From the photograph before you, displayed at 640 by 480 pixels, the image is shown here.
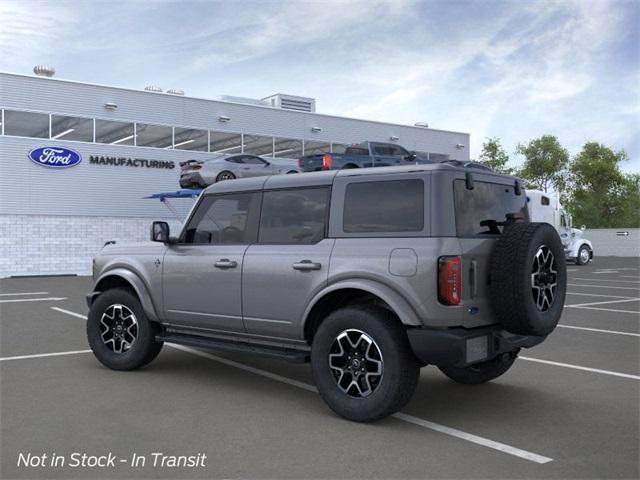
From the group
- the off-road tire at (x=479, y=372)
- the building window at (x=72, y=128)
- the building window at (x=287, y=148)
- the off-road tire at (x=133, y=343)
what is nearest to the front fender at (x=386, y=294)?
the off-road tire at (x=479, y=372)

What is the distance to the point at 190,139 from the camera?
29875 mm

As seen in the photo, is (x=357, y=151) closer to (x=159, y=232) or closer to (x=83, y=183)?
(x=83, y=183)

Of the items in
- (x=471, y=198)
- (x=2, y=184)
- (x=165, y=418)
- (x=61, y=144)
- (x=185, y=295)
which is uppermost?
(x=61, y=144)

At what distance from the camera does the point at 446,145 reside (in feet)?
128

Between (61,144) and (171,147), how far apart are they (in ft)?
15.6

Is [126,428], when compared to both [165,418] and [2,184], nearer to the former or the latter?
[165,418]

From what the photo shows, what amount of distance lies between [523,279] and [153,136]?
2621 cm

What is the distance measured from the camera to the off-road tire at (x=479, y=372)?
6141mm

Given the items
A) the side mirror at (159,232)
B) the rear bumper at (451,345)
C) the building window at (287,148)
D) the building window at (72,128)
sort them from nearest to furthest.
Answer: the rear bumper at (451,345), the side mirror at (159,232), the building window at (72,128), the building window at (287,148)

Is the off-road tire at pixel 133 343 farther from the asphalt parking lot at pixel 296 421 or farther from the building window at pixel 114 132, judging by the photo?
the building window at pixel 114 132

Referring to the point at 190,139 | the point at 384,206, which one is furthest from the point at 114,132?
the point at 384,206

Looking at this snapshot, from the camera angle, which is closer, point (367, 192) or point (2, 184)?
point (367, 192)

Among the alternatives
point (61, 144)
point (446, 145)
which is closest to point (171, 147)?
point (61, 144)

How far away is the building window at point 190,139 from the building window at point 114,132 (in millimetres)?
2084
